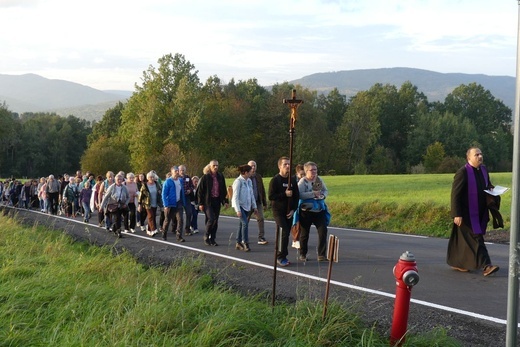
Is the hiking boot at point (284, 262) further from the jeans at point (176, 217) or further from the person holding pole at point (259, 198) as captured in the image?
the jeans at point (176, 217)

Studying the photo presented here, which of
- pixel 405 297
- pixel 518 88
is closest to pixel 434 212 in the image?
pixel 405 297

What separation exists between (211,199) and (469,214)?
6173 mm

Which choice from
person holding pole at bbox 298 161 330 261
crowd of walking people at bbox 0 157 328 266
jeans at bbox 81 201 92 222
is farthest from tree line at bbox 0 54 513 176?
person holding pole at bbox 298 161 330 261

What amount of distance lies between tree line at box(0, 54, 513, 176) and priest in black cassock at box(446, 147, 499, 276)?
140 feet

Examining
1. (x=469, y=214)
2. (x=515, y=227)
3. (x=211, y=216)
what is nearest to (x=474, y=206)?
(x=469, y=214)

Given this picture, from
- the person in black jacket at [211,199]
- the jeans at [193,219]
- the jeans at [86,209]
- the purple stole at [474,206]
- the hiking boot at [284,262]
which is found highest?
the purple stole at [474,206]

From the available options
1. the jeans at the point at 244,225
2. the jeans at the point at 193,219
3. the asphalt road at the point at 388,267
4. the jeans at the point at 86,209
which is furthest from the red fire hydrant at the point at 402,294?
the jeans at the point at 86,209

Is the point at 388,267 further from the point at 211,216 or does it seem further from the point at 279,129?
the point at 279,129

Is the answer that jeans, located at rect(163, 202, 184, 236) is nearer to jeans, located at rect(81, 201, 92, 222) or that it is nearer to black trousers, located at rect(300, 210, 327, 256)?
black trousers, located at rect(300, 210, 327, 256)

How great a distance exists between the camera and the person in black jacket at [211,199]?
1477 centimetres

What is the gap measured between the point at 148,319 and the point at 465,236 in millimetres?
6207

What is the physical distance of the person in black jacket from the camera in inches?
581

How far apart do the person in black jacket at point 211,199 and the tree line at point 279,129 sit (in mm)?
37806

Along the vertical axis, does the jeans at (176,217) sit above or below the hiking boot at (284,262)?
below
